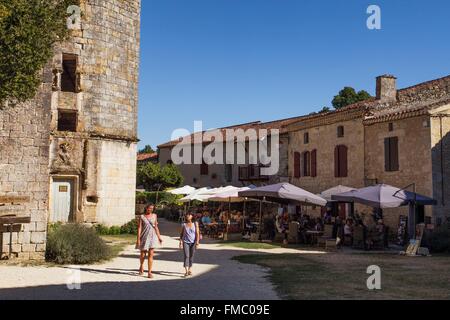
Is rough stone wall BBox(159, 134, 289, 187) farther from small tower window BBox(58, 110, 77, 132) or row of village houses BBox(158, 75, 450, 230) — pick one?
small tower window BBox(58, 110, 77, 132)

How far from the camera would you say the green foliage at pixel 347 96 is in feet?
173

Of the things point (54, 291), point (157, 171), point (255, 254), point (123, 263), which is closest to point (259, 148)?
point (157, 171)

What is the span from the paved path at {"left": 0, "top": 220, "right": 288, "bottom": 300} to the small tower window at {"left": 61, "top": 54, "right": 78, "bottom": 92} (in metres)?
12.7

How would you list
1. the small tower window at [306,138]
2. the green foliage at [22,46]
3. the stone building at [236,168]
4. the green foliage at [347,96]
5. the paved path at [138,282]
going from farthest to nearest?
the green foliage at [347,96], the stone building at [236,168], the small tower window at [306,138], the green foliage at [22,46], the paved path at [138,282]

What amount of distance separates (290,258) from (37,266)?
674 cm

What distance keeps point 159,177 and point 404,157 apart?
2475 centimetres

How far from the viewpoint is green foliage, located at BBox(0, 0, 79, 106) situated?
34.6 ft

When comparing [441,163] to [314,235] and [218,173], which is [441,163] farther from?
[218,173]

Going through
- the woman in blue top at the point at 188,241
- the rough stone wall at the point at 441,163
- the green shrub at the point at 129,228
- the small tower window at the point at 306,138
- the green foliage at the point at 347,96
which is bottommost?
the green shrub at the point at 129,228

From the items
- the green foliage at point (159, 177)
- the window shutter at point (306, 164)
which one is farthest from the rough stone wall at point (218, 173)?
the green foliage at point (159, 177)

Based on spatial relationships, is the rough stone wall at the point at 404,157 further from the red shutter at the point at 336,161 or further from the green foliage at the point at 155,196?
the green foliage at the point at 155,196

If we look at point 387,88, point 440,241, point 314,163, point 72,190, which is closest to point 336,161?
point 314,163

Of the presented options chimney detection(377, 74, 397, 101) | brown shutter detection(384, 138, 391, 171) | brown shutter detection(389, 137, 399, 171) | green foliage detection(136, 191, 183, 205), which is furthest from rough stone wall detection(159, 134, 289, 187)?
brown shutter detection(389, 137, 399, 171)

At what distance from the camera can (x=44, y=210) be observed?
11953 mm
